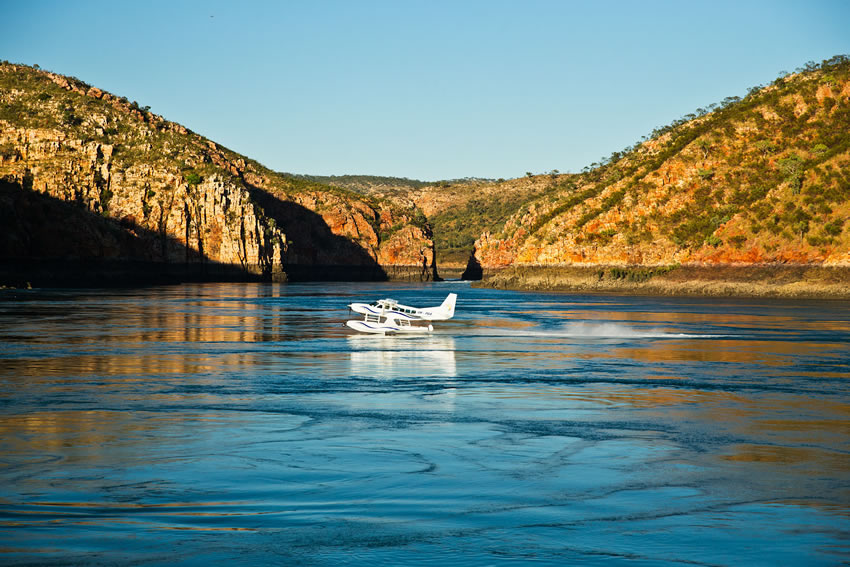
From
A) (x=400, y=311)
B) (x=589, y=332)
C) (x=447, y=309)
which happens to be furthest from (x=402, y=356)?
(x=447, y=309)

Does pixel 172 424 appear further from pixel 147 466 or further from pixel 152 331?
pixel 152 331

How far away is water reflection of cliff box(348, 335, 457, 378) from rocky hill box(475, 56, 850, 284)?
84.2 metres

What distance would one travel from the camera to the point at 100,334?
169ft

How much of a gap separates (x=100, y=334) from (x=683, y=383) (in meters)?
35.6

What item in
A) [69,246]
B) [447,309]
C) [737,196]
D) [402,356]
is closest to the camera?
[402,356]

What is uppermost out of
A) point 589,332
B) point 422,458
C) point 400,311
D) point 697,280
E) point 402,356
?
point 697,280

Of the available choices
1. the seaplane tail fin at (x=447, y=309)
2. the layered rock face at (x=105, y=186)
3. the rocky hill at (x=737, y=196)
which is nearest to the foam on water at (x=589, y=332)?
the seaplane tail fin at (x=447, y=309)

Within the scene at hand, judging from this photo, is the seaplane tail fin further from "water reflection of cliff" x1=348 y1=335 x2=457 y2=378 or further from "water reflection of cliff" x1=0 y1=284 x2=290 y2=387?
"water reflection of cliff" x1=0 y1=284 x2=290 y2=387

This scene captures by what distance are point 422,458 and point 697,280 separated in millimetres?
119804

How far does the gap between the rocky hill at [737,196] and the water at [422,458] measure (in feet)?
301

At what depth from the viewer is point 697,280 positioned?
130 m

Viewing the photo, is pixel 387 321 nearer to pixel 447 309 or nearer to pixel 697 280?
pixel 447 309

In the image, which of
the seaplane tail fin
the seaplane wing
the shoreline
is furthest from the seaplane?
the shoreline

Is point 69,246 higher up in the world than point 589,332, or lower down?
higher up
